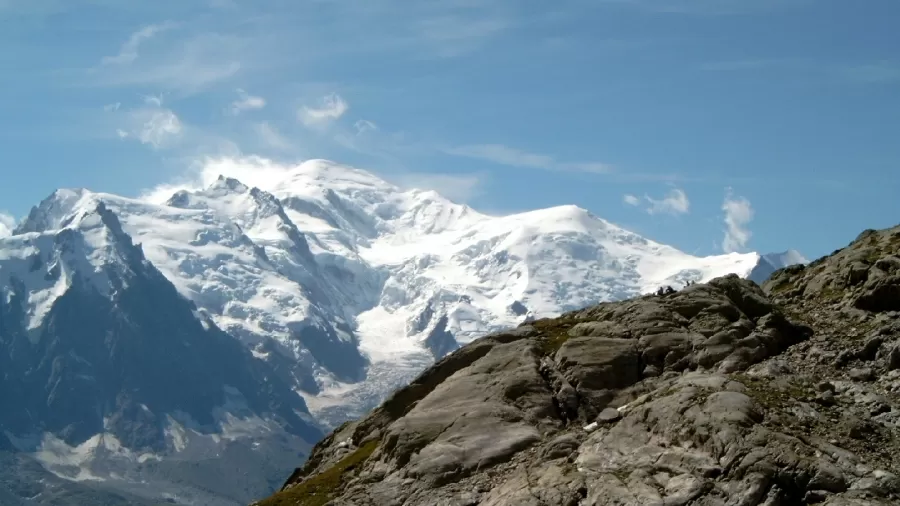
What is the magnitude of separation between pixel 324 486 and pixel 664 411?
20.7 meters

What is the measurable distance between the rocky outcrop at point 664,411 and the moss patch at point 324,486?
16cm

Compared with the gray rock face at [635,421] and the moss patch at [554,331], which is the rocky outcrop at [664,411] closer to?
the gray rock face at [635,421]

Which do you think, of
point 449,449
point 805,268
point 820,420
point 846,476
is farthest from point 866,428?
point 805,268

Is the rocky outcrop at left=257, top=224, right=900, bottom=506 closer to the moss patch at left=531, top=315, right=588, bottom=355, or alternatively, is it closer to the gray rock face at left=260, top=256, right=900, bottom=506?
the gray rock face at left=260, top=256, right=900, bottom=506

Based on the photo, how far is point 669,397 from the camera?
1919 inches

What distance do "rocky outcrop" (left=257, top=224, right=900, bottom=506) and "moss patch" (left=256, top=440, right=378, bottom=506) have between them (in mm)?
159

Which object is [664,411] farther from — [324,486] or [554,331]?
[324,486]

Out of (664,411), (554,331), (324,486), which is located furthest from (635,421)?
(554,331)

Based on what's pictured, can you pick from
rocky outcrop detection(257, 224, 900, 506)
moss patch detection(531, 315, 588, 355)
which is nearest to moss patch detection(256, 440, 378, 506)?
rocky outcrop detection(257, 224, 900, 506)

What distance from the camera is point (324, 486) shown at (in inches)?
2328

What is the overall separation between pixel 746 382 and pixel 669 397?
4.03 m

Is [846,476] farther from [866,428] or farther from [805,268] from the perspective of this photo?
[805,268]

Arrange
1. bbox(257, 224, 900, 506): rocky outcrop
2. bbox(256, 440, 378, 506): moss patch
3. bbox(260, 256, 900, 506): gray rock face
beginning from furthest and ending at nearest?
1. bbox(256, 440, 378, 506): moss patch
2. bbox(257, 224, 900, 506): rocky outcrop
3. bbox(260, 256, 900, 506): gray rock face

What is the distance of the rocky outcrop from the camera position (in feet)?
140
